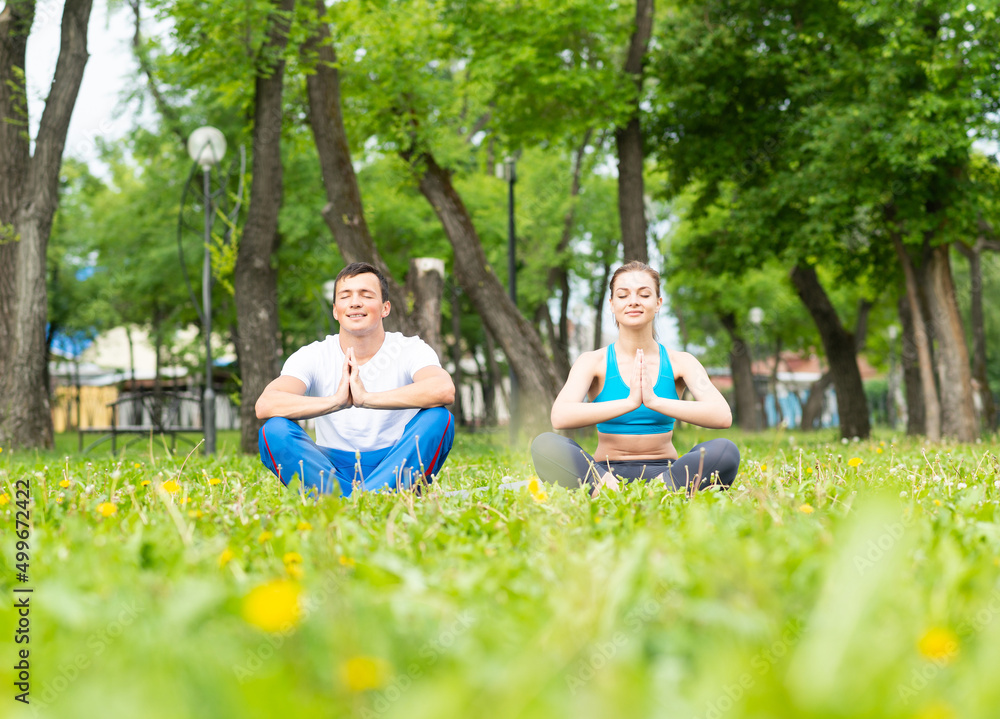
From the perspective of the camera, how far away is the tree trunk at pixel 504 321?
42.7 feet

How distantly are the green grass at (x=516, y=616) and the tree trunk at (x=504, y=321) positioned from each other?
9.94m

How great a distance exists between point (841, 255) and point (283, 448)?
14920mm

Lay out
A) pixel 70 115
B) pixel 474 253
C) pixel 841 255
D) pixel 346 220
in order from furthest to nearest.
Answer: pixel 841 255
pixel 474 253
pixel 346 220
pixel 70 115

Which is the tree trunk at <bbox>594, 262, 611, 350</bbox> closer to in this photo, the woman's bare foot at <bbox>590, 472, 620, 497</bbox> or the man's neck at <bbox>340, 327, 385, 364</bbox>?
the man's neck at <bbox>340, 327, 385, 364</bbox>

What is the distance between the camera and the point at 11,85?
1104 centimetres

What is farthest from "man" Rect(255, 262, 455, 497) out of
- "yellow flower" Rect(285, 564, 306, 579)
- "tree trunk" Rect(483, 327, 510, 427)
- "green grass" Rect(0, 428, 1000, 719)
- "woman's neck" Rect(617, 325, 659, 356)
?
"tree trunk" Rect(483, 327, 510, 427)

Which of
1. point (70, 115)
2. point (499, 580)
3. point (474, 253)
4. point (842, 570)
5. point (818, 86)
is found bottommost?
point (499, 580)

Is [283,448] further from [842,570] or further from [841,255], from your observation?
[841,255]

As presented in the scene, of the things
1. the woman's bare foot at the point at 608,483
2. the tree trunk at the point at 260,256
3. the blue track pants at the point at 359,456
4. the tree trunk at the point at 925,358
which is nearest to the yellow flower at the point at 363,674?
the woman's bare foot at the point at 608,483

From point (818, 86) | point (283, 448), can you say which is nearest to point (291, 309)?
point (818, 86)

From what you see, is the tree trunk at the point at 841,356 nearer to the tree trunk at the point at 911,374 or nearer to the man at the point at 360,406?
the tree trunk at the point at 911,374

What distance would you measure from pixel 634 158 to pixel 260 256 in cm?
→ 688

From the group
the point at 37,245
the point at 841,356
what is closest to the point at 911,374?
the point at 841,356

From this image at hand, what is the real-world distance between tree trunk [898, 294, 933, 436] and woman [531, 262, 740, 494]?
59.6 ft
